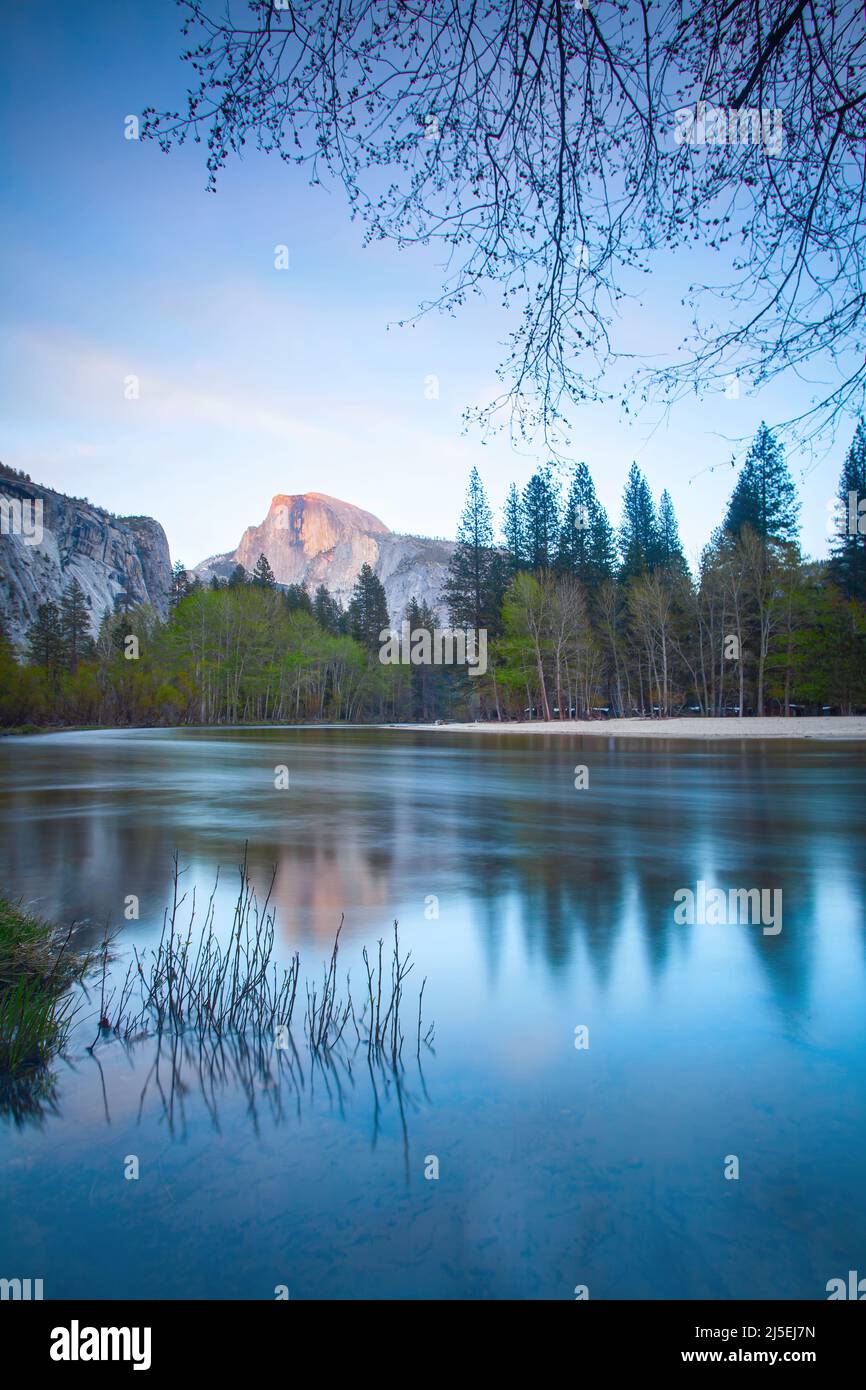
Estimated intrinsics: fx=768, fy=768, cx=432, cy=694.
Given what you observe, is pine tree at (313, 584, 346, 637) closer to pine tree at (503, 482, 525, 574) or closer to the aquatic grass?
pine tree at (503, 482, 525, 574)

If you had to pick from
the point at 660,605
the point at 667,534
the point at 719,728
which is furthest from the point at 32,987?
the point at 667,534

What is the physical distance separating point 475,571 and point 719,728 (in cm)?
3771

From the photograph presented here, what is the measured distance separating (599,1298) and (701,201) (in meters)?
5.51

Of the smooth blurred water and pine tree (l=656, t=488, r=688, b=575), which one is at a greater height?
pine tree (l=656, t=488, r=688, b=575)

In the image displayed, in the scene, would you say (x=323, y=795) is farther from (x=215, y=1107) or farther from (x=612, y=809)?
(x=215, y=1107)

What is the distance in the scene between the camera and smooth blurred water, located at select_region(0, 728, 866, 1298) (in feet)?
9.94

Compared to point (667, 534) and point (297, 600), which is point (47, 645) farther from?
A: point (667, 534)

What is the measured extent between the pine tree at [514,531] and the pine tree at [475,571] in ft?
5.30

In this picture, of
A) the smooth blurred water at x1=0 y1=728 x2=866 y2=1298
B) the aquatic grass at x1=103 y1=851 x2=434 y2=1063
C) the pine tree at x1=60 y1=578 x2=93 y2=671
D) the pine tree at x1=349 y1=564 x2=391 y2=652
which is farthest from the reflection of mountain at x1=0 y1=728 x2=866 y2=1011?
the pine tree at x1=349 y1=564 x2=391 y2=652

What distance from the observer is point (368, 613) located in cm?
10219

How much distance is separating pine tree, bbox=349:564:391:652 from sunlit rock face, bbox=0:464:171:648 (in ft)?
156

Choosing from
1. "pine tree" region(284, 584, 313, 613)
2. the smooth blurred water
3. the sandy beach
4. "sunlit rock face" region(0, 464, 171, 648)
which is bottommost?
the smooth blurred water

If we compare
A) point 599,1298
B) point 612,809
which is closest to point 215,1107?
point 599,1298

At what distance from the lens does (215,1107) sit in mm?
4070
